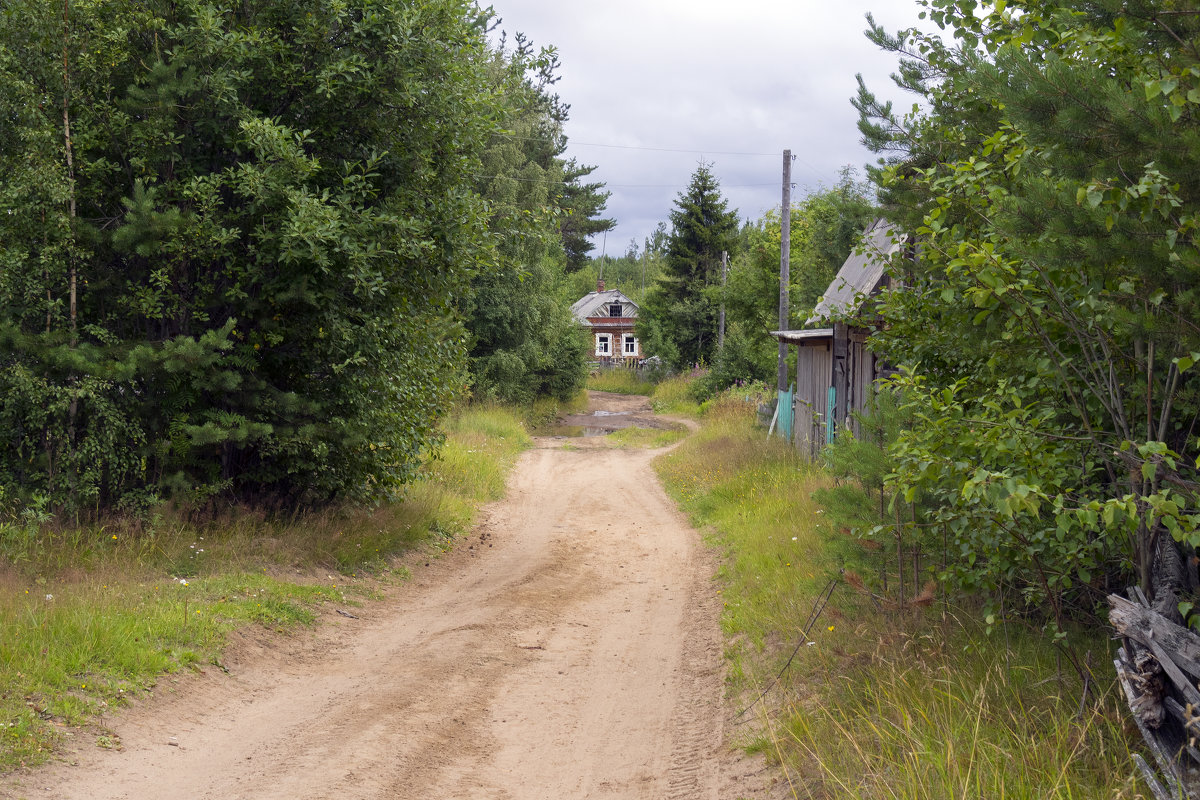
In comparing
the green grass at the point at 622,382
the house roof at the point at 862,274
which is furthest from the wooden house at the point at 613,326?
the house roof at the point at 862,274

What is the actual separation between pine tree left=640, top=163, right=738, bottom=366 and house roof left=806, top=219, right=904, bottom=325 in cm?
2803

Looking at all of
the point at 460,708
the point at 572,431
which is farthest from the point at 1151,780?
the point at 572,431

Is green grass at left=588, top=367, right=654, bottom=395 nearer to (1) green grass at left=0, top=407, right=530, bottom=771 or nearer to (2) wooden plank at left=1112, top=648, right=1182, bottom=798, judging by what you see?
(1) green grass at left=0, top=407, right=530, bottom=771

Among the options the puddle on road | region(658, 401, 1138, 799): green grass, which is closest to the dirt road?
region(658, 401, 1138, 799): green grass

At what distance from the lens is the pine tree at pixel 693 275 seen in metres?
46.3

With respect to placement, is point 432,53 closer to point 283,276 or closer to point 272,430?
point 283,276

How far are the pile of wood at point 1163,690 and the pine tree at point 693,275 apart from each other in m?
41.4

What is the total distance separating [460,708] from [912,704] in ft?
10.3

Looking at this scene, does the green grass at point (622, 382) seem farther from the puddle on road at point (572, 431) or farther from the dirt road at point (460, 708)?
the dirt road at point (460, 708)

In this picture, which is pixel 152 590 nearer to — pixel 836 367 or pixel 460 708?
pixel 460 708

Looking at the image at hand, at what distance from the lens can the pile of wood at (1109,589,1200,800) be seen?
349cm

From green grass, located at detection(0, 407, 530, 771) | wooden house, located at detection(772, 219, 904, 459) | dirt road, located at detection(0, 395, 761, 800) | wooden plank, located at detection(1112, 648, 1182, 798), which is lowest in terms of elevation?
dirt road, located at detection(0, 395, 761, 800)

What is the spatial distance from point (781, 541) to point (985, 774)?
6196mm

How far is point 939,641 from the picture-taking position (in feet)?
17.7
